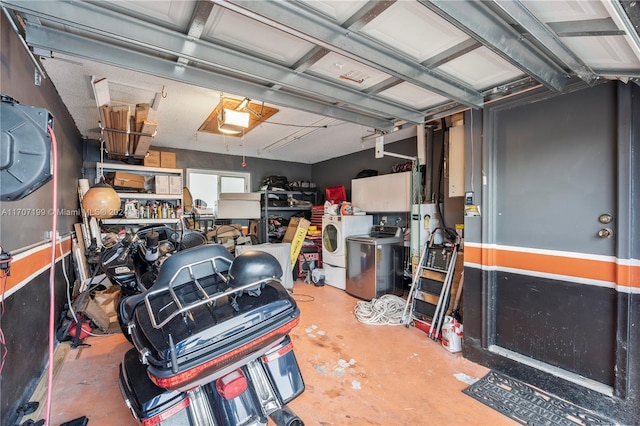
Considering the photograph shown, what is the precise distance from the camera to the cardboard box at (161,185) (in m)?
4.63

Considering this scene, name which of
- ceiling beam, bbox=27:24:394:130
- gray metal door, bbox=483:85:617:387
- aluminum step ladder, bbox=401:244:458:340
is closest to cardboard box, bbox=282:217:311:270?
aluminum step ladder, bbox=401:244:458:340

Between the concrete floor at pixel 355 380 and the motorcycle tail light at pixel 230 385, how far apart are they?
71cm

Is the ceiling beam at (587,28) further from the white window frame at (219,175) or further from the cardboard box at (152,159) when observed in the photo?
the white window frame at (219,175)

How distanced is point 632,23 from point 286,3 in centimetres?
154

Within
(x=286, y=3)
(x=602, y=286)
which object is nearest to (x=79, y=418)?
(x=286, y=3)

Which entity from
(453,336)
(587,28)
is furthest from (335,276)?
(587,28)

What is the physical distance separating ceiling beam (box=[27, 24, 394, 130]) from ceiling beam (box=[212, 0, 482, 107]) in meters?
0.83

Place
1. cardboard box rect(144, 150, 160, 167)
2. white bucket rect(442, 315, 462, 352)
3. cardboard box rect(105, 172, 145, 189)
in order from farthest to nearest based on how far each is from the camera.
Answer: cardboard box rect(144, 150, 160, 167), cardboard box rect(105, 172, 145, 189), white bucket rect(442, 315, 462, 352)

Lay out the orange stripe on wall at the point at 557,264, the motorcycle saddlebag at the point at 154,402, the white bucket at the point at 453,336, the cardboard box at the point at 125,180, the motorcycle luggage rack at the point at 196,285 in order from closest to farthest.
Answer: the motorcycle luggage rack at the point at 196,285 → the motorcycle saddlebag at the point at 154,402 → the orange stripe on wall at the point at 557,264 → the white bucket at the point at 453,336 → the cardboard box at the point at 125,180

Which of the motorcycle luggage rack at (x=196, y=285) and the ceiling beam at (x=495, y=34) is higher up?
the ceiling beam at (x=495, y=34)

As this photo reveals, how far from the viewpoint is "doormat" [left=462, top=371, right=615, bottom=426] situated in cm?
184

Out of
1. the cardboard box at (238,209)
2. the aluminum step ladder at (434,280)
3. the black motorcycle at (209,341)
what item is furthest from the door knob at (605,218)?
the cardboard box at (238,209)

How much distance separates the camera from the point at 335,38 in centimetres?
154

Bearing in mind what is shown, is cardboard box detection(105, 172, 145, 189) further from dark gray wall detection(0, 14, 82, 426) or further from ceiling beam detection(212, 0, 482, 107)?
ceiling beam detection(212, 0, 482, 107)
